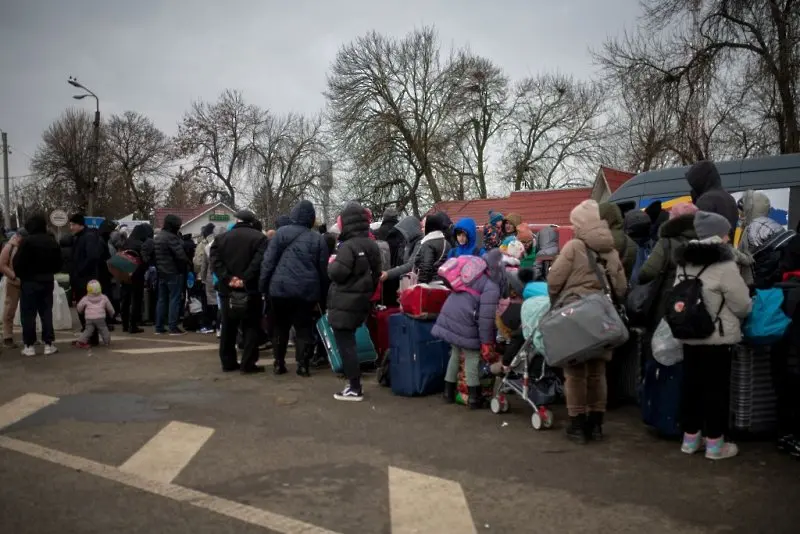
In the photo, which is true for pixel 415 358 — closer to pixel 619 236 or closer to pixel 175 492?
pixel 619 236

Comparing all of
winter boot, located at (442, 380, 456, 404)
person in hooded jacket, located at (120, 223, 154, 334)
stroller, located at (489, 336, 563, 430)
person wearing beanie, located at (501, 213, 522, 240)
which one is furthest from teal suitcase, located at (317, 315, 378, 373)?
person in hooded jacket, located at (120, 223, 154, 334)

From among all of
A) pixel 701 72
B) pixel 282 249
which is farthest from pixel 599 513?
pixel 701 72

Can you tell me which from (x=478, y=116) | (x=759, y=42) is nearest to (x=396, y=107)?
(x=478, y=116)

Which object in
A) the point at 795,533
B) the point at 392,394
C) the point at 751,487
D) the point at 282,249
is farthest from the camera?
the point at 282,249

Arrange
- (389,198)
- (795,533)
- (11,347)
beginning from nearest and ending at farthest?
(795,533) → (11,347) → (389,198)

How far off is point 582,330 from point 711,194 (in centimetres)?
196

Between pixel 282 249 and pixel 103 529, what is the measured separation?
4.44 metres

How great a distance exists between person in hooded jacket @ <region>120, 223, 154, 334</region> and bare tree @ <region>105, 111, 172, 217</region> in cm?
4652

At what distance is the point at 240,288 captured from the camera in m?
8.12

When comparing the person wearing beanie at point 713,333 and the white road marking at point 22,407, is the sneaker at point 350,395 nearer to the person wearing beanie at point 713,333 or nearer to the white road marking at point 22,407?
the white road marking at point 22,407

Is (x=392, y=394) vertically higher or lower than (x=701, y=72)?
lower

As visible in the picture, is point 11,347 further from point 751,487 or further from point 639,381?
point 751,487

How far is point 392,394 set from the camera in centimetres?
711

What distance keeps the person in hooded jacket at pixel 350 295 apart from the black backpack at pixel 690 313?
122 inches
